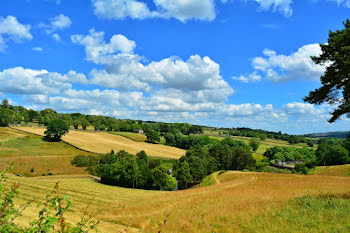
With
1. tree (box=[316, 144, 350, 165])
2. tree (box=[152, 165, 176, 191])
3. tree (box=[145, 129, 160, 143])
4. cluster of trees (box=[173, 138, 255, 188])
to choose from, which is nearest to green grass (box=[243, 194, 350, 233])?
tree (box=[152, 165, 176, 191])

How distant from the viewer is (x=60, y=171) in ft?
267

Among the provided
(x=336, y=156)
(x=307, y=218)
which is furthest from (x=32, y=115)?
(x=307, y=218)

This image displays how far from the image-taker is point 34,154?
303 ft

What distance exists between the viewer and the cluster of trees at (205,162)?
83000mm

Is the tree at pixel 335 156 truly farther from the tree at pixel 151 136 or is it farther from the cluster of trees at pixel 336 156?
the tree at pixel 151 136

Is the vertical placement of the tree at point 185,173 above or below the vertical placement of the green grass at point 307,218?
below

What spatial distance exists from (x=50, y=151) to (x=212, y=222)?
103174mm

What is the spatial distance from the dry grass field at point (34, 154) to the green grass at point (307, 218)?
242ft

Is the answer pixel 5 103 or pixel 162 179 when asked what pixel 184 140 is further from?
pixel 5 103

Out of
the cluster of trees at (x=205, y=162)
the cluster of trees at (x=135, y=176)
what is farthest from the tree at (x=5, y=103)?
the cluster of trees at (x=205, y=162)

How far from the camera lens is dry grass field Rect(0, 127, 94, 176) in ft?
257

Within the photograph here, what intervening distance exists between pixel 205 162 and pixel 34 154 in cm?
6989

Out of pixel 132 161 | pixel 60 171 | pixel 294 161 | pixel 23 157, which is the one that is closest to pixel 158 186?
pixel 132 161

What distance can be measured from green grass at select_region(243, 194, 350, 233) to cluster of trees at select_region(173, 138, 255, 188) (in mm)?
68641
